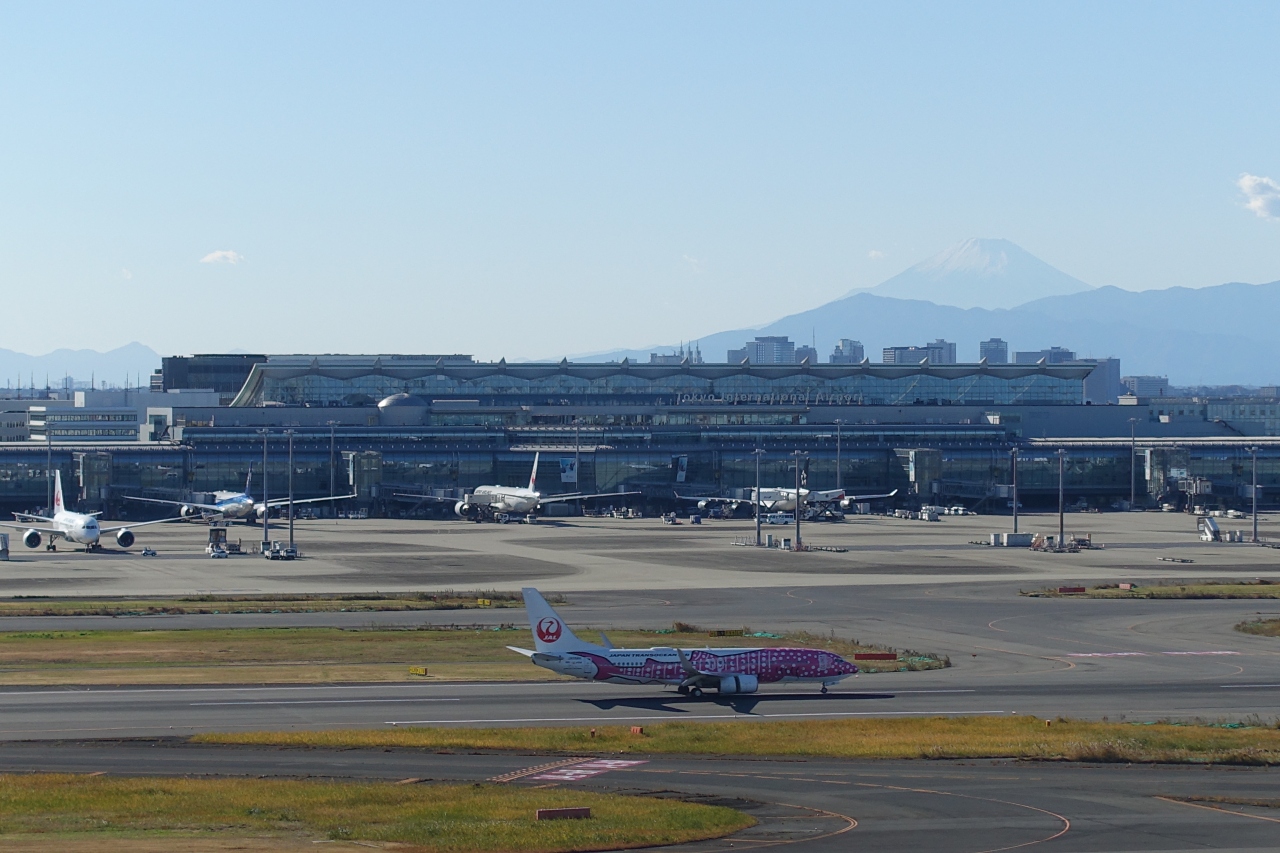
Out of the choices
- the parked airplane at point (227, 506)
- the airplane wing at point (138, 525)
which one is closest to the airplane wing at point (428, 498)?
the parked airplane at point (227, 506)

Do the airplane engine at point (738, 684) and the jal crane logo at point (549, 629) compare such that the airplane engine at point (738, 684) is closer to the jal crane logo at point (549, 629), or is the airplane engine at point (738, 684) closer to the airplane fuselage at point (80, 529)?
the jal crane logo at point (549, 629)

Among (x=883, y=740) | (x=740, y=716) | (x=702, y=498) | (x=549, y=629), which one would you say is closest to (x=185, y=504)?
(x=702, y=498)

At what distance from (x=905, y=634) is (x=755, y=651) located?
2192 cm

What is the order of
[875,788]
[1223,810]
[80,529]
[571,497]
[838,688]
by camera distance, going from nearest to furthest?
[1223,810], [875,788], [838,688], [80,529], [571,497]

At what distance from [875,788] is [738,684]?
1854cm

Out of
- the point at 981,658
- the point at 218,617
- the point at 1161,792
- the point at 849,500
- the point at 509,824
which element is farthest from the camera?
the point at 849,500

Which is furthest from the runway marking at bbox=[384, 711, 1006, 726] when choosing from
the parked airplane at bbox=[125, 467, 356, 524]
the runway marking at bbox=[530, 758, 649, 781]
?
the parked airplane at bbox=[125, 467, 356, 524]

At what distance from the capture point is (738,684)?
64.1 m

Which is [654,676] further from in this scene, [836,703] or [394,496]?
[394,496]

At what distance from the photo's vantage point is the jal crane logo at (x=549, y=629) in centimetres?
6481

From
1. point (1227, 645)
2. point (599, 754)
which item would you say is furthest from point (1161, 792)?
point (1227, 645)

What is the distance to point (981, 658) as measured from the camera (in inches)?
2965

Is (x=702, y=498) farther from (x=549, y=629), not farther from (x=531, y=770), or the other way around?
(x=531, y=770)

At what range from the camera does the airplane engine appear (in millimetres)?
64000
